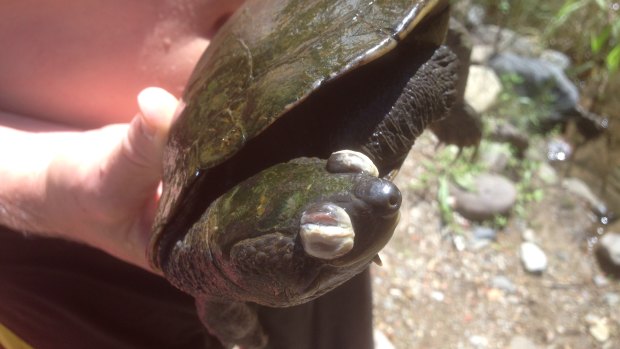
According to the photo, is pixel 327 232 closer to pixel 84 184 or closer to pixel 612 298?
pixel 84 184

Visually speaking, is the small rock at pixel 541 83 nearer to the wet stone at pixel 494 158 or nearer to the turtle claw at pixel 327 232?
the wet stone at pixel 494 158

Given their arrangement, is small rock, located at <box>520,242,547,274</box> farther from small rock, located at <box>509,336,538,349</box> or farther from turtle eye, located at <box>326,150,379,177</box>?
turtle eye, located at <box>326,150,379,177</box>

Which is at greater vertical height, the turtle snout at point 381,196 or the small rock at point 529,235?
the turtle snout at point 381,196

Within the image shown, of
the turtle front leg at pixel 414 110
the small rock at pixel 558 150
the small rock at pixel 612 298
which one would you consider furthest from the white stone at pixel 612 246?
the turtle front leg at pixel 414 110

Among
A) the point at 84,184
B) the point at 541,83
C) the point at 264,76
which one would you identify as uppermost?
the point at 264,76

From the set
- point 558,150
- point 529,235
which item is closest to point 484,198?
point 529,235

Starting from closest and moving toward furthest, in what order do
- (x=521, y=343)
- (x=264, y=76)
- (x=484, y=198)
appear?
(x=264, y=76), (x=521, y=343), (x=484, y=198)
